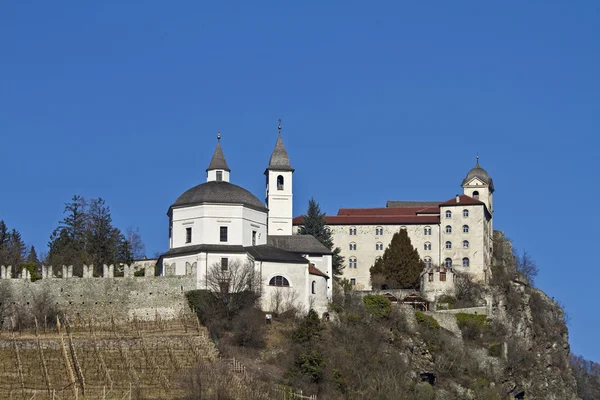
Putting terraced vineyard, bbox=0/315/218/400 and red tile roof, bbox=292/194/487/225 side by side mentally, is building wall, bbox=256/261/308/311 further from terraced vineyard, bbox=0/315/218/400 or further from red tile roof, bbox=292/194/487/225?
red tile roof, bbox=292/194/487/225

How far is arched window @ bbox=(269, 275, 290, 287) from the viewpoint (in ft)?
255

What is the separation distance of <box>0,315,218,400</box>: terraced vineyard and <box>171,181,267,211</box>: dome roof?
A: 28.0 ft

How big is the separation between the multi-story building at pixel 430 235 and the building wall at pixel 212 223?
1822 cm

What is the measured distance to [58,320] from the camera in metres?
73.0

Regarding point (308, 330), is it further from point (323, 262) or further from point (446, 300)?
point (446, 300)

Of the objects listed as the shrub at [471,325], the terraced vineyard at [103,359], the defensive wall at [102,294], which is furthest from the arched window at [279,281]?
the shrub at [471,325]

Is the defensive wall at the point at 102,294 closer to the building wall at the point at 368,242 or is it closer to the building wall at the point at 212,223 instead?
the building wall at the point at 212,223

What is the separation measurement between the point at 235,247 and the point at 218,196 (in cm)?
338

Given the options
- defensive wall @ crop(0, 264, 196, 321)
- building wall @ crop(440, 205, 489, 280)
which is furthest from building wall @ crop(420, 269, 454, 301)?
defensive wall @ crop(0, 264, 196, 321)

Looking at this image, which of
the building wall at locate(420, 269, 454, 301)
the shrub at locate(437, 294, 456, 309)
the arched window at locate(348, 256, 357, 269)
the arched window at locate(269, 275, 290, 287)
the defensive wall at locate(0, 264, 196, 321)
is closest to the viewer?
the defensive wall at locate(0, 264, 196, 321)

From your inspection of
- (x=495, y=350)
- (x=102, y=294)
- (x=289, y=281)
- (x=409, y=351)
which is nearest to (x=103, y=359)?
(x=102, y=294)

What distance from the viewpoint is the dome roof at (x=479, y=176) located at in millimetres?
102625

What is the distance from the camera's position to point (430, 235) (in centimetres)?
9881

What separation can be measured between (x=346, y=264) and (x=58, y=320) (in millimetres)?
30467
